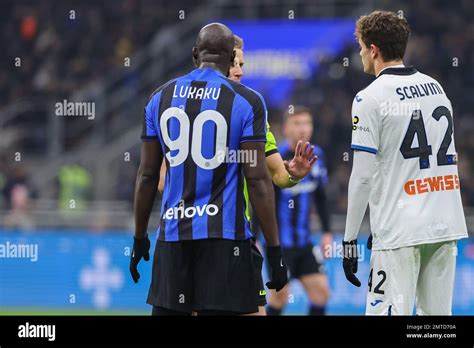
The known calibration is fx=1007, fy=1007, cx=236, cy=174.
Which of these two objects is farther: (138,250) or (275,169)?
(275,169)

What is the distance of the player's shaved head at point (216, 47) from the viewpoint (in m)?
5.53

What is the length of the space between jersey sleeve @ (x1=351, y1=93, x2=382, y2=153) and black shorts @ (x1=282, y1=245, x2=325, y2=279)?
16.6ft

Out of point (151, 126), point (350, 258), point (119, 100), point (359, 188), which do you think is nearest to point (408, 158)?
point (359, 188)

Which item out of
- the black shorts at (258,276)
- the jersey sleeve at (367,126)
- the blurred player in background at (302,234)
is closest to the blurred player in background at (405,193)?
the jersey sleeve at (367,126)

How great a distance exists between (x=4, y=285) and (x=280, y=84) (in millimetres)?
6489

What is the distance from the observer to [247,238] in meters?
5.51

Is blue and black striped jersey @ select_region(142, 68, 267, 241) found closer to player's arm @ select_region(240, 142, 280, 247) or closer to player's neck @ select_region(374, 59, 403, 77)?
player's arm @ select_region(240, 142, 280, 247)

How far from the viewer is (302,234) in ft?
34.4

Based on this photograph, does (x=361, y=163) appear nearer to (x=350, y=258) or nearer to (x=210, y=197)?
(x=350, y=258)

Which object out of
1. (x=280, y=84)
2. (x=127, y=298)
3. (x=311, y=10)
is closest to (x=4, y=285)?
(x=127, y=298)

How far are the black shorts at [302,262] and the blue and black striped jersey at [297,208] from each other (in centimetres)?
6

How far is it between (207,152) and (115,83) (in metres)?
14.2

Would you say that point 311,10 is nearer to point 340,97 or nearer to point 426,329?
point 340,97

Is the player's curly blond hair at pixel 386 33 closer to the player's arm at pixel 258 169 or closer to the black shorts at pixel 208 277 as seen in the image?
the player's arm at pixel 258 169
